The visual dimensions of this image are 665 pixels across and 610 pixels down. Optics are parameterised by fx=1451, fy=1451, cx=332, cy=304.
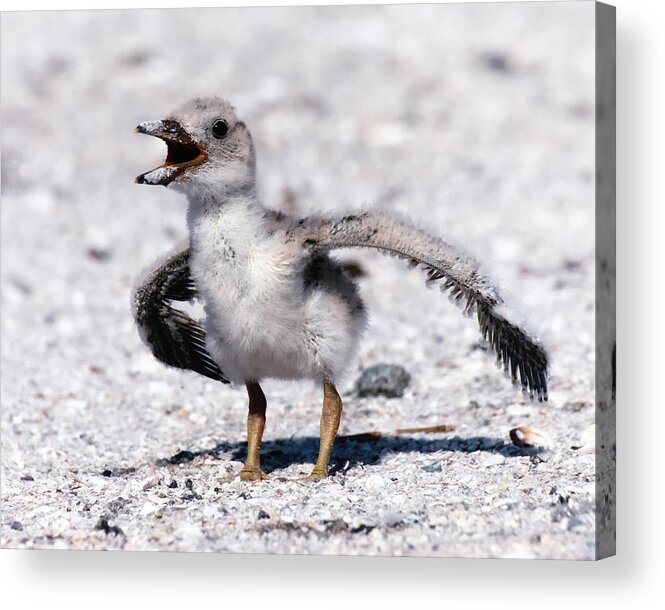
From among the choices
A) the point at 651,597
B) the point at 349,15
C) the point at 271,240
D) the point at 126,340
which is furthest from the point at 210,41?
the point at 651,597

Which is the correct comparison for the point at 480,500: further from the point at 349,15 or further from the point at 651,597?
the point at 349,15

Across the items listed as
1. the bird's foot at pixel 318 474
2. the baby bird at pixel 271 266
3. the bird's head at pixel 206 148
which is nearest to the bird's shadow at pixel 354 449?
the bird's foot at pixel 318 474

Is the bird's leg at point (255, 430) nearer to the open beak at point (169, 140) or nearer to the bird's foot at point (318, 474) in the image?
the bird's foot at point (318, 474)

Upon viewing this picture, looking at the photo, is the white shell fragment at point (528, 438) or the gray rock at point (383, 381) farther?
the gray rock at point (383, 381)

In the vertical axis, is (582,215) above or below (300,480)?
above

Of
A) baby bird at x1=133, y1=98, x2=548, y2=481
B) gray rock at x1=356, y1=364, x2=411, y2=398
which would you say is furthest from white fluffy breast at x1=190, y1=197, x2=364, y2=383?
gray rock at x1=356, y1=364, x2=411, y2=398

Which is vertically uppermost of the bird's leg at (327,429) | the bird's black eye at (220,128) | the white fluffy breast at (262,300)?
the bird's black eye at (220,128)

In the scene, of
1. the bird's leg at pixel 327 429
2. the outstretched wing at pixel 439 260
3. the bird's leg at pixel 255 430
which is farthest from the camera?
the bird's leg at pixel 255 430
